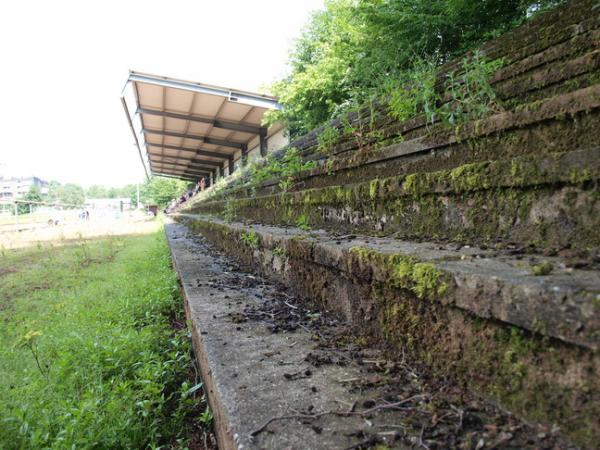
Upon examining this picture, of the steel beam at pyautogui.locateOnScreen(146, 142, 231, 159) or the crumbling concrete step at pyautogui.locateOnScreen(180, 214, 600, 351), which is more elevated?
the steel beam at pyautogui.locateOnScreen(146, 142, 231, 159)

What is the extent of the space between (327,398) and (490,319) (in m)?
0.51

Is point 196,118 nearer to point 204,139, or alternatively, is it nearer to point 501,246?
point 204,139

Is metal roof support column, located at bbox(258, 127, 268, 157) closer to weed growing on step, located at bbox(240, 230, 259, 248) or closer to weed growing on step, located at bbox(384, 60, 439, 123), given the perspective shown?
weed growing on step, located at bbox(240, 230, 259, 248)

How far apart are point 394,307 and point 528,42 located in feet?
6.30

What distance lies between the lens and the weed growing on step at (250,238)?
3072mm

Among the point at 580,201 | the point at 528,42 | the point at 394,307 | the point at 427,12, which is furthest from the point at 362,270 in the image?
the point at 427,12

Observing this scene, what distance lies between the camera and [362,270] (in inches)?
59.6

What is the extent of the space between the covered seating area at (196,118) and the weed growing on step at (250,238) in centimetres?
953

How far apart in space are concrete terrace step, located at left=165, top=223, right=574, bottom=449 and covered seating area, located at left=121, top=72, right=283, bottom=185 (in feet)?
37.0

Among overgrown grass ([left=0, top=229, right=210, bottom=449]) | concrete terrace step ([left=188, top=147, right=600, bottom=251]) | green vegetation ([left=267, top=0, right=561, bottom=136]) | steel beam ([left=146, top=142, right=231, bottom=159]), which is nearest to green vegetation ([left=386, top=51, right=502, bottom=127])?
green vegetation ([left=267, top=0, right=561, bottom=136])

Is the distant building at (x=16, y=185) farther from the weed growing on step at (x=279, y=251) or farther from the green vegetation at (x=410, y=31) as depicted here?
the weed growing on step at (x=279, y=251)

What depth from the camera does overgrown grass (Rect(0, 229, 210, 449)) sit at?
184cm

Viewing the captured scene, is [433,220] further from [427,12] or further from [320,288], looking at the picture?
[427,12]

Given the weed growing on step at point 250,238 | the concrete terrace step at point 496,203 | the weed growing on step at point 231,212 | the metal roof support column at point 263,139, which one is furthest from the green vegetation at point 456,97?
the metal roof support column at point 263,139
